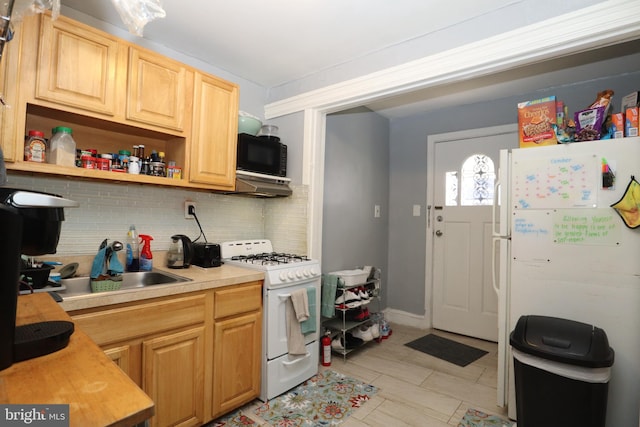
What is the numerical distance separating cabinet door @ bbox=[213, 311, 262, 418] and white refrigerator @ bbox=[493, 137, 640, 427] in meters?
1.55

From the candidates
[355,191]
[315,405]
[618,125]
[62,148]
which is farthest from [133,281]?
[618,125]

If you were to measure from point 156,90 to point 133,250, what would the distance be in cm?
100

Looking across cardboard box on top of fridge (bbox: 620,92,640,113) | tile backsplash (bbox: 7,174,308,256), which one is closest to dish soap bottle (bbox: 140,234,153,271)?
tile backsplash (bbox: 7,174,308,256)

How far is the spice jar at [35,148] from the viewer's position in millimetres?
1577

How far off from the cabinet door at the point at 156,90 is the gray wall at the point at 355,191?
1.41 meters

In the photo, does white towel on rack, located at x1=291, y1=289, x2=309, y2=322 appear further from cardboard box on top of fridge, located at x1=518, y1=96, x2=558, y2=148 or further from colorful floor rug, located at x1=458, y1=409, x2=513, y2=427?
cardboard box on top of fridge, located at x1=518, y1=96, x2=558, y2=148

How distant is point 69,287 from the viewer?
70.6 inches

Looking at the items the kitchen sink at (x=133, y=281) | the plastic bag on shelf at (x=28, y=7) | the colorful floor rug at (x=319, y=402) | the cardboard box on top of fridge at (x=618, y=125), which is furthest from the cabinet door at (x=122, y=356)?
the cardboard box on top of fridge at (x=618, y=125)

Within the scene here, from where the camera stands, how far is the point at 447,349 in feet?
10.1

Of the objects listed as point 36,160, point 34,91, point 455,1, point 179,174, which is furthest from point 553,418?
point 34,91

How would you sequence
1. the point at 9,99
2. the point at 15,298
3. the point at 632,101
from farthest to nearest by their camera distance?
the point at 632,101
the point at 9,99
the point at 15,298

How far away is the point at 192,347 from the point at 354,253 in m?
1.97

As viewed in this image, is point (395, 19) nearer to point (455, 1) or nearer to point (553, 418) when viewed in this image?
point (455, 1)

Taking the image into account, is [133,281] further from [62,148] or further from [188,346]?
[62,148]
